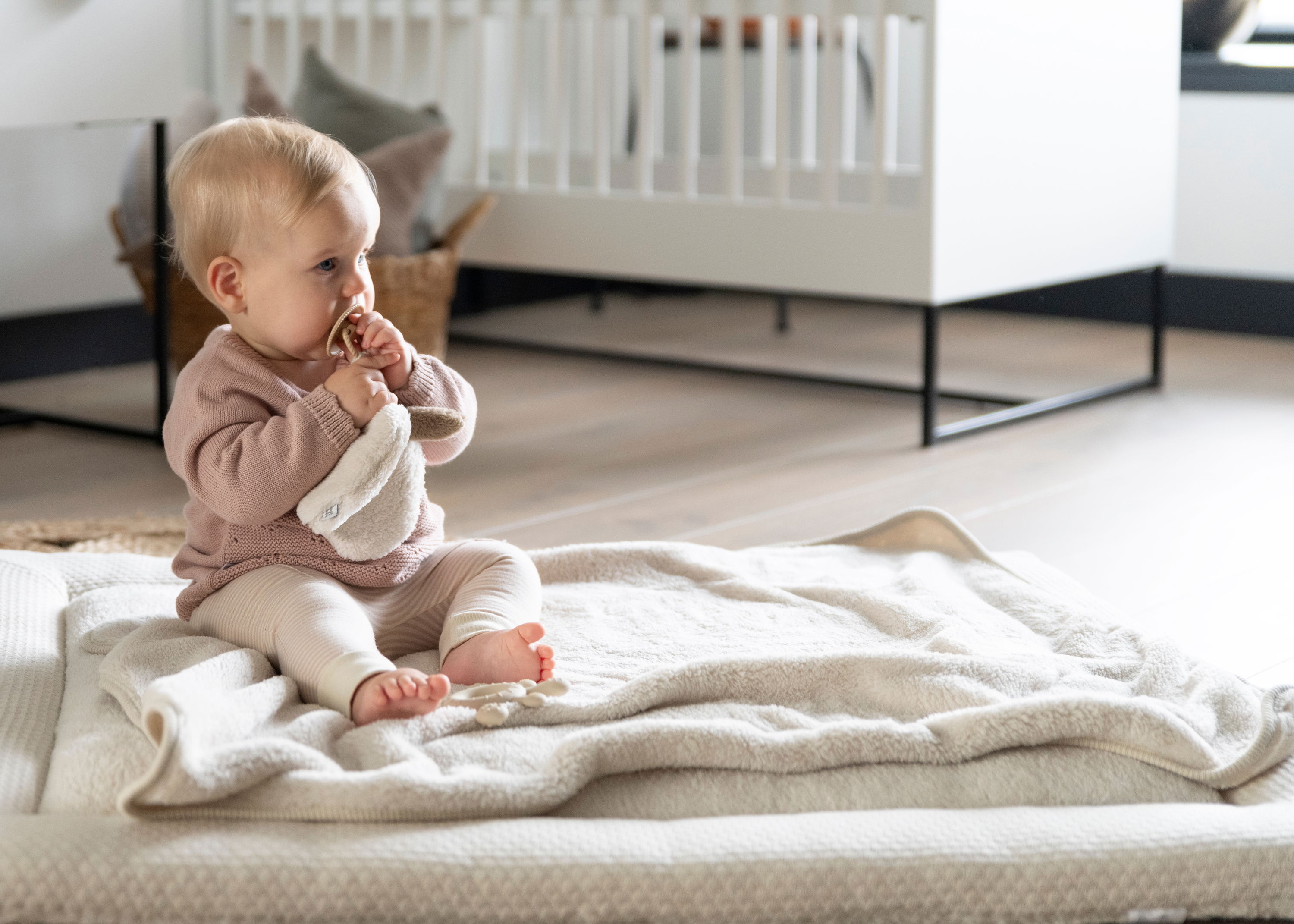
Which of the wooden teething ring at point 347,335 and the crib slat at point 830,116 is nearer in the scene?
the wooden teething ring at point 347,335

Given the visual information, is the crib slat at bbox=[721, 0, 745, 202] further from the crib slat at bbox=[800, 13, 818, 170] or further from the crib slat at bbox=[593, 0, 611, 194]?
the crib slat at bbox=[593, 0, 611, 194]

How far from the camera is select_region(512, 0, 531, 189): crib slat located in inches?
98.1

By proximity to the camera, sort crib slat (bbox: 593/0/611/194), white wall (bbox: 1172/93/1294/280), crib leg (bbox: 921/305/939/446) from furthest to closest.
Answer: white wall (bbox: 1172/93/1294/280), crib slat (bbox: 593/0/611/194), crib leg (bbox: 921/305/939/446)

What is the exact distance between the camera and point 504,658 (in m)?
1.02

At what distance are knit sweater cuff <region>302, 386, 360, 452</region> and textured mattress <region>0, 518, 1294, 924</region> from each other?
0.26 m

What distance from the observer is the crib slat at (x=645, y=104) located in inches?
91.7

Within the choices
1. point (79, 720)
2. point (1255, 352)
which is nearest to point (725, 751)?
point (79, 720)

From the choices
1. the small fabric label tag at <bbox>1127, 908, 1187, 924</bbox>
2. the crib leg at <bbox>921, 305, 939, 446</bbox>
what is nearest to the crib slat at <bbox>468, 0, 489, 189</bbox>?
the crib leg at <bbox>921, 305, 939, 446</bbox>

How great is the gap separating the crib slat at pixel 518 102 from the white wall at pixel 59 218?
1.78ft

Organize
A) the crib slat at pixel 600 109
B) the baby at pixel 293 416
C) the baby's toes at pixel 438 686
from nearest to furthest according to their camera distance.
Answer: the baby's toes at pixel 438 686
the baby at pixel 293 416
the crib slat at pixel 600 109

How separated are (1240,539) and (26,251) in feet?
6.31

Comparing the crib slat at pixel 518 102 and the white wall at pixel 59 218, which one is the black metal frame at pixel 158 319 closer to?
the white wall at pixel 59 218

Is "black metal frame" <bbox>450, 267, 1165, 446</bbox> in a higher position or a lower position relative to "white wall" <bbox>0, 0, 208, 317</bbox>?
Answer: lower

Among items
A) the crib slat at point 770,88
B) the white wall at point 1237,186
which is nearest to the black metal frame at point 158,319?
the crib slat at point 770,88
